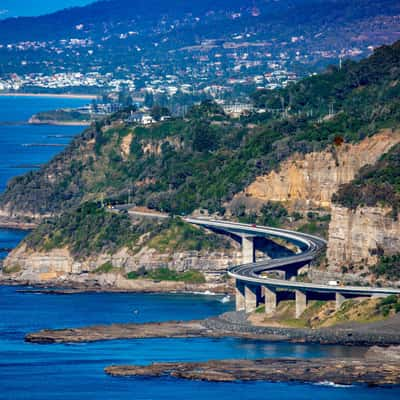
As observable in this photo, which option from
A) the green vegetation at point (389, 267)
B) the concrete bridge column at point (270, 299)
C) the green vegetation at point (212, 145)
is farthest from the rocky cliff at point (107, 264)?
the green vegetation at point (389, 267)

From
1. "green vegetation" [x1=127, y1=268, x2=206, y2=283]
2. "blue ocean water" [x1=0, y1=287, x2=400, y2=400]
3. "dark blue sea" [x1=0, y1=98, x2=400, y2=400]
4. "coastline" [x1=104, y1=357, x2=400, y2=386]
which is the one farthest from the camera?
"green vegetation" [x1=127, y1=268, x2=206, y2=283]

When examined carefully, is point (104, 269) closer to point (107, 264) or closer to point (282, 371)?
point (107, 264)

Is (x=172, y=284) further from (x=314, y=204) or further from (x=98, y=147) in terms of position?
(x=98, y=147)

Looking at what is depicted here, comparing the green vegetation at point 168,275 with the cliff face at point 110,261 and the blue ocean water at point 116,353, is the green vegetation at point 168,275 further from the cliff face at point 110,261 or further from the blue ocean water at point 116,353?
the blue ocean water at point 116,353

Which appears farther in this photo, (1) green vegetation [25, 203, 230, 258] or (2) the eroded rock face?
(1) green vegetation [25, 203, 230, 258]

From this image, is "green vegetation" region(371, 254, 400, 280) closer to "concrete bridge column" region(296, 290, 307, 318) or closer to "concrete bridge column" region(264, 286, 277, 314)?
"concrete bridge column" region(296, 290, 307, 318)

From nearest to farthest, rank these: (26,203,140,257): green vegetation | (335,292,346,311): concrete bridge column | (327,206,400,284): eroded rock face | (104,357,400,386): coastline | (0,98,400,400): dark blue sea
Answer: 1. (0,98,400,400): dark blue sea
2. (104,357,400,386): coastline
3. (335,292,346,311): concrete bridge column
4. (327,206,400,284): eroded rock face
5. (26,203,140,257): green vegetation

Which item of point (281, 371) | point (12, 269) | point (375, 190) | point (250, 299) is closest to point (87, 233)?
point (12, 269)

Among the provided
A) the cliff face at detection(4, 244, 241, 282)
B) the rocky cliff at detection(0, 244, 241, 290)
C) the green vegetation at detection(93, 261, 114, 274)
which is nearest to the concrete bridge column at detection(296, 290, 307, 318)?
the rocky cliff at detection(0, 244, 241, 290)
